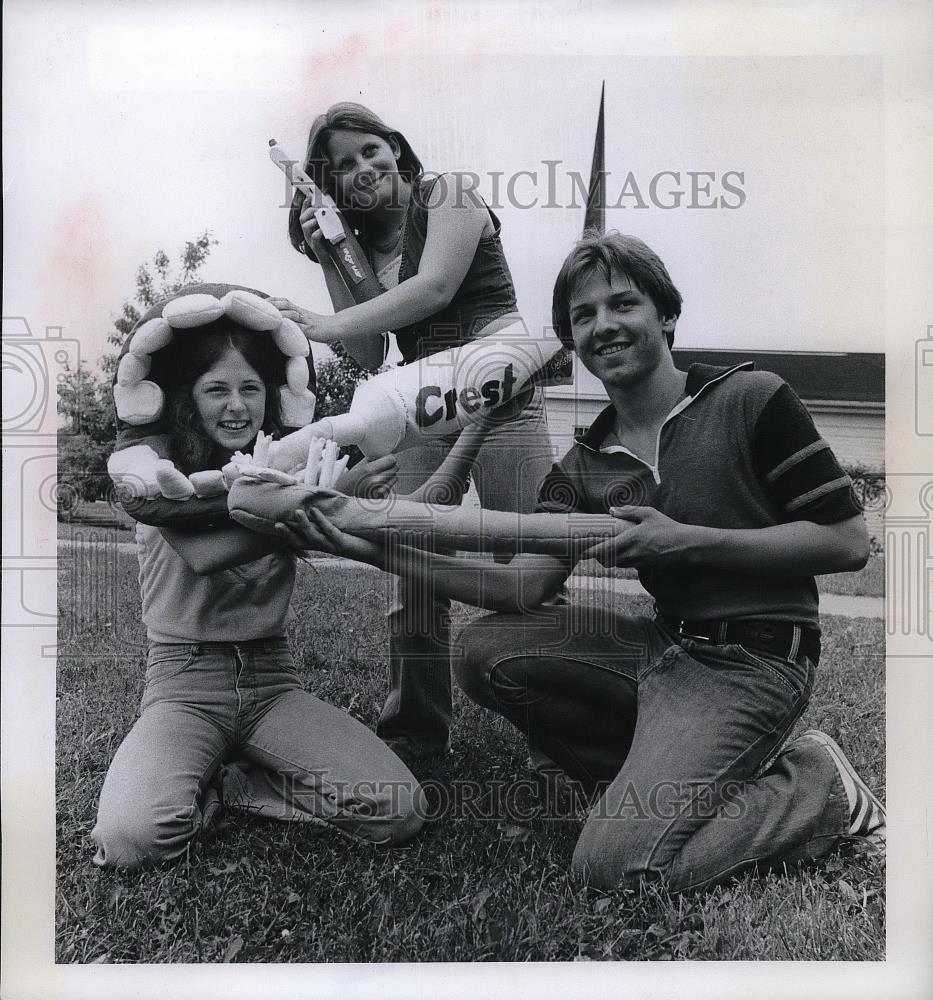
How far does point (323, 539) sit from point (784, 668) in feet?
4.23

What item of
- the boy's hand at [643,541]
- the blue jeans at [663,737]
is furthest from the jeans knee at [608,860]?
the boy's hand at [643,541]

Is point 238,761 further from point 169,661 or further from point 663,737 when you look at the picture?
point 663,737

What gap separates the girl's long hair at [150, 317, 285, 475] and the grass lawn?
0.37m

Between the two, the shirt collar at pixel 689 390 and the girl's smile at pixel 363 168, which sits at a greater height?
the girl's smile at pixel 363 168

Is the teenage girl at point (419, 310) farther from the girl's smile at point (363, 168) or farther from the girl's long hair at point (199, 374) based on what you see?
the girl's long hair at point (199, 374)

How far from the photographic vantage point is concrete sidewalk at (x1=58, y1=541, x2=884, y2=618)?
248cm

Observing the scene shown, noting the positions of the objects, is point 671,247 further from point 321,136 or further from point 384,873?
point 384,873

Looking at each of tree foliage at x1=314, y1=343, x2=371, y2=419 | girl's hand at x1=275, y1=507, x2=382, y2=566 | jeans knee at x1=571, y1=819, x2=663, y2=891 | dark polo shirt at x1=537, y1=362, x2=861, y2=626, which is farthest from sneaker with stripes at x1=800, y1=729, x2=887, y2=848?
tree foliage at x1=314, y1=343, x2=371, y2=419

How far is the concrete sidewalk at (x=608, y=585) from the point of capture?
8.14ft

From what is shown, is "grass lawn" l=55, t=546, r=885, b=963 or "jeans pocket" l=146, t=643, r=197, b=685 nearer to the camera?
"grass lawn" l=55, t=546, r=885, b=963

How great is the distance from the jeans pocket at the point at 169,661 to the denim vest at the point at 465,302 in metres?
1.01

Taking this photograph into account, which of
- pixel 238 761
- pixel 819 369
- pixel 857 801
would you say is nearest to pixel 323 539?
pixel 238 761

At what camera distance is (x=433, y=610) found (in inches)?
98.7

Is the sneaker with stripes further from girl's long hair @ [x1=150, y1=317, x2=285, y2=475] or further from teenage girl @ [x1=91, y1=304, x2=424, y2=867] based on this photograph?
girl's long hair @ [x1=150, y1=317, x2=285, y2=475]
